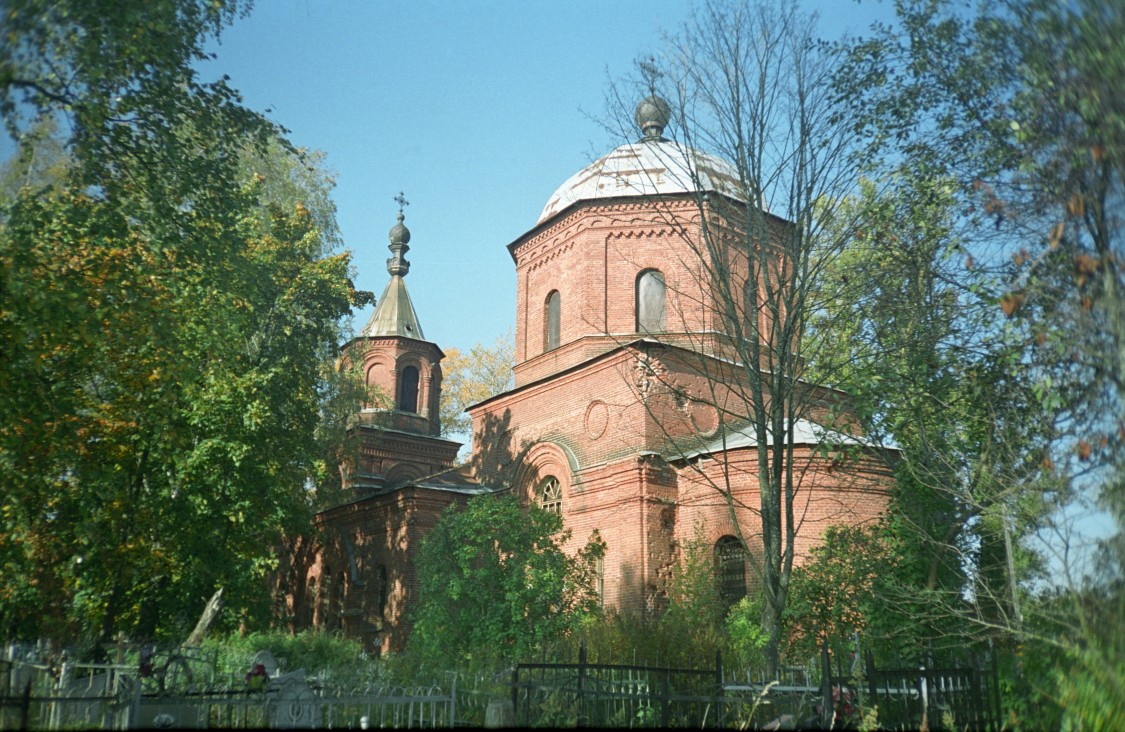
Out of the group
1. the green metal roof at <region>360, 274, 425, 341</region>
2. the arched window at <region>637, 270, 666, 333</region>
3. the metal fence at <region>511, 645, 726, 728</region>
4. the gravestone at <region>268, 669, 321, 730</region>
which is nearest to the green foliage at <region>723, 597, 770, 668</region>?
the metal fence at <region>511, 645, 726, 728</region>

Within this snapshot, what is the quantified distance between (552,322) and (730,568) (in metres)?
7.93

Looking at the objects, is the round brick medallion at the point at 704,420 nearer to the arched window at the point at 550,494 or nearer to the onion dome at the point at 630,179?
the arched window at the point at 550,494

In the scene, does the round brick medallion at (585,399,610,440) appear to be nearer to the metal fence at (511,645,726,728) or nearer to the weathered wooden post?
the metal fence at (511,645,726,728)

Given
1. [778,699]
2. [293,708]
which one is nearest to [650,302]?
[778,699]

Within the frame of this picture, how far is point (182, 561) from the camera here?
15680 millimetres

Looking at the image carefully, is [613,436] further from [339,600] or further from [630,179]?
[339,600]

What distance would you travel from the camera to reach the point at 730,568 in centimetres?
1645

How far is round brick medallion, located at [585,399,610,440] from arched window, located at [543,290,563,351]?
283 cm

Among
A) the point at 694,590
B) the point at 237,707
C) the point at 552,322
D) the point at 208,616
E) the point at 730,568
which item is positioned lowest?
the point at 237,707

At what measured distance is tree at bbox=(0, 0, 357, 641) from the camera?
317 inches

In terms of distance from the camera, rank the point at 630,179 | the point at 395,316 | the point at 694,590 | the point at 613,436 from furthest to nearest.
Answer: the point at 395,316 → the point at 630,179 → the point at 613,436 → the point at 694,590

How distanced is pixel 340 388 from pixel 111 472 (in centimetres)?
911

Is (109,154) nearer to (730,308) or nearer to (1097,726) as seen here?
(730,308)

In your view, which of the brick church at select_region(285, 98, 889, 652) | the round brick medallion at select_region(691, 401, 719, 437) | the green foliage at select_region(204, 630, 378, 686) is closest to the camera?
the green foliage at select_region(204, 630, 378, 686)
